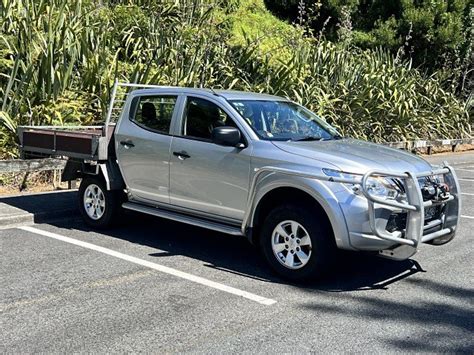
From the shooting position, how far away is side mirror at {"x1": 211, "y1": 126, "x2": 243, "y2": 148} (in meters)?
5.95

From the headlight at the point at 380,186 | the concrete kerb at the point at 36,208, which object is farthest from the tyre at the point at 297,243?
the concrete kerb at the point at 36,208

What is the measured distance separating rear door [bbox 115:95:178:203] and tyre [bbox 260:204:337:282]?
1618 millimetres

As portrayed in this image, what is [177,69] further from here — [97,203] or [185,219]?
[185,219]

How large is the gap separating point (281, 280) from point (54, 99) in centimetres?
663

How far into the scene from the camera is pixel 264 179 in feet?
19.1

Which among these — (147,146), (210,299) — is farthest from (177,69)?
(210,299)

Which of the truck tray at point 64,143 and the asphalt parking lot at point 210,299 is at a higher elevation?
the truck tray at point 64,143

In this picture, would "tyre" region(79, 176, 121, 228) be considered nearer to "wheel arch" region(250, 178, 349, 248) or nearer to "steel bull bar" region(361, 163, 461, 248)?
"wheel arch" region(250, 178, 349, 248)

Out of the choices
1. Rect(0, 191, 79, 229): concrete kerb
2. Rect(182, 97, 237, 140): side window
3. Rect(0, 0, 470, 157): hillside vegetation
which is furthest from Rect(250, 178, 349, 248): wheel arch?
Rect(0, 0, 470, 157): hillside vegetation

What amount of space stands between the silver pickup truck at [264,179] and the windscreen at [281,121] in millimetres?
20

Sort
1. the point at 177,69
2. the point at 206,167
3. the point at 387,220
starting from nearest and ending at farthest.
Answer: the point at 387,220 → the point at 206,167 → the point at 177,69

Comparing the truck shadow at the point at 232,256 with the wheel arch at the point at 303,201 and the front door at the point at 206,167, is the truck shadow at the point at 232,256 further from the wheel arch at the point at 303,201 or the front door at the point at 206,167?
the front door at the point at 206,167

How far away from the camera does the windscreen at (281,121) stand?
634cm

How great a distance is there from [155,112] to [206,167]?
1331mm
